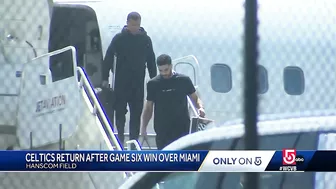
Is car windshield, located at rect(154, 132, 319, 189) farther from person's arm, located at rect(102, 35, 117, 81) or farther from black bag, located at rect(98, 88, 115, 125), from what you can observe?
person's arm, located at rect(102, 35, 117, 81)

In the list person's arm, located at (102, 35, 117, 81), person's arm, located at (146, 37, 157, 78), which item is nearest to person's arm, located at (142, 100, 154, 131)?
person's arm, located at (146, 37, 157, 78)

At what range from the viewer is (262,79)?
833 cm

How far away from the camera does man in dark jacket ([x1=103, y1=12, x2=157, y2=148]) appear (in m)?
8.33

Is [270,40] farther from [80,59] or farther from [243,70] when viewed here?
[80,59]

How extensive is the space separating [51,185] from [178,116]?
84cm

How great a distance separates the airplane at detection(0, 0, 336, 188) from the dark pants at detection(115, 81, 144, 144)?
89 millimetres

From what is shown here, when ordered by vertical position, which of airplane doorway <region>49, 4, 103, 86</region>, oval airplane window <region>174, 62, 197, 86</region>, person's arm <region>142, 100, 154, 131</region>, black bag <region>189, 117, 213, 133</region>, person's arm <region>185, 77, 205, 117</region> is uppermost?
airplane doorway <region>49, 4, 103, 86</region>

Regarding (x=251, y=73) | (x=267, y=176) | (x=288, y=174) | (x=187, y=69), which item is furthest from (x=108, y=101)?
(x=288, y=174)

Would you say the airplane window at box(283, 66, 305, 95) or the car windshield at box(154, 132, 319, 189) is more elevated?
the airplane window at box(283, 66, 305, 95)

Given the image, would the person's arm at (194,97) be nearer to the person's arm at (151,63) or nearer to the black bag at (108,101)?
the person's arm at (151,63)

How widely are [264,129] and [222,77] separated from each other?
401 millimetres

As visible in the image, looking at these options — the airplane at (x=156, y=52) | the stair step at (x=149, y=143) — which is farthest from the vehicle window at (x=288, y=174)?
the stair step at (x=149, y=143)

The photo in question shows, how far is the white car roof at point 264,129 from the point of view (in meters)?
8.24

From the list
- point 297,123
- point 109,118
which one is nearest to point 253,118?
point 297,123
